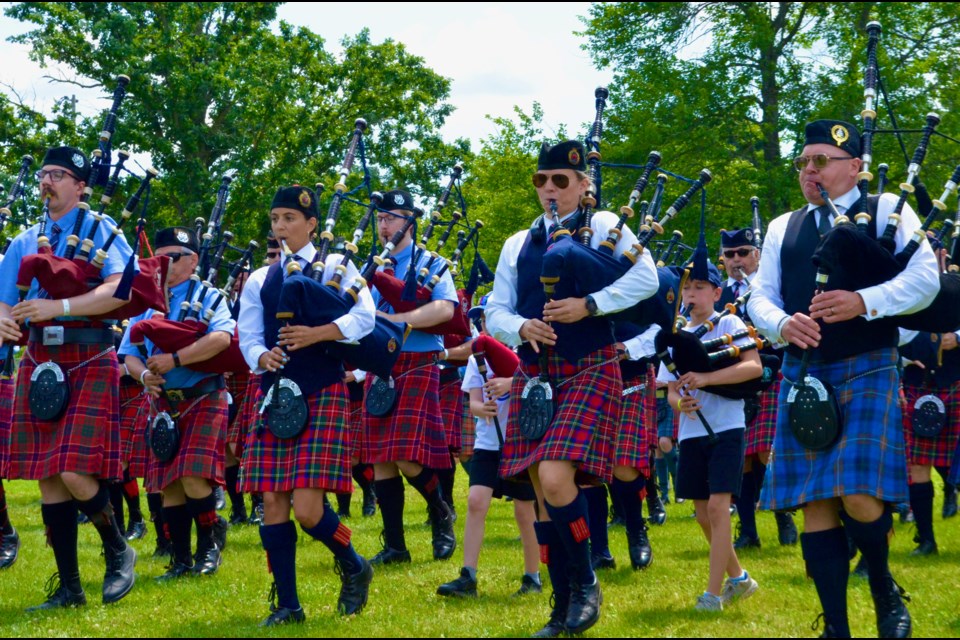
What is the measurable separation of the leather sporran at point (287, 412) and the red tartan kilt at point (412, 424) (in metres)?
1.83

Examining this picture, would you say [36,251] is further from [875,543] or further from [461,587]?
[875,543]

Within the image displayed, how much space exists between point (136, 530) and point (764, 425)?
438cm

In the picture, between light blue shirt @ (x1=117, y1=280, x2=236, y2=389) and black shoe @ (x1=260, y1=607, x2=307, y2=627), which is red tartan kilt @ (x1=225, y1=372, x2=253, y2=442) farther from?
black shoe @ (x1=260, y1=607, x2=307, y2=627)

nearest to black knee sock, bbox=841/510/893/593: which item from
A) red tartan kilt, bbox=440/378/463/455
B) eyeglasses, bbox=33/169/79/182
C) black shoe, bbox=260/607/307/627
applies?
black shoe, bbox=260/607/307/627

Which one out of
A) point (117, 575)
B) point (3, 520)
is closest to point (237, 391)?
point (3, 520)

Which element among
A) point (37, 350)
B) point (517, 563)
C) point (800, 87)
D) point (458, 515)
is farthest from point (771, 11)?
point (37, 350)

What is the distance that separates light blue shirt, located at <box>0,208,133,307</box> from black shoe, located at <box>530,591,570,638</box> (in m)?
2.49

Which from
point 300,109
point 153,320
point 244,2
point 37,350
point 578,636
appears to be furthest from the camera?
point 244,2

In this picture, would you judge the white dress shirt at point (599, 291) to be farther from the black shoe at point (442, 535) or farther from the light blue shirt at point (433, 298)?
the black shoe at point (442, 535)

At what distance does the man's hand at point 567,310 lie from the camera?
14.6 ft

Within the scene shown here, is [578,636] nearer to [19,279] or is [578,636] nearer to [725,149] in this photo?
[19,279]

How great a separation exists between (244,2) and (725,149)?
10022 mm

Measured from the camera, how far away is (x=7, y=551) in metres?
6.87

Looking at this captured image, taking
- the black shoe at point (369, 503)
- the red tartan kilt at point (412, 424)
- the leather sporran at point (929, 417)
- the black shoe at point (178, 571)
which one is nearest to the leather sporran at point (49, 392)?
the black shoe at point (178, 571)
